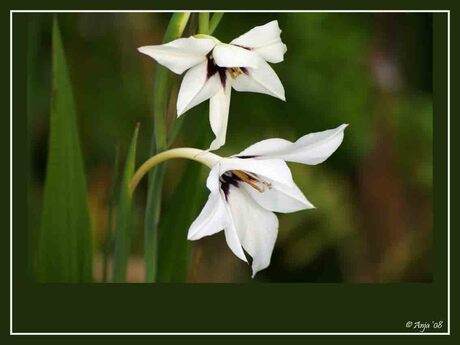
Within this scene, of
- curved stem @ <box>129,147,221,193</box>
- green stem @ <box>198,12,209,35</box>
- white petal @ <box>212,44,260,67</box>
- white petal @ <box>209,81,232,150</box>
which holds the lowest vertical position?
curved stem @ <box>129,147,221,193</box>

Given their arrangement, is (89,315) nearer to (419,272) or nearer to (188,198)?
(188,198)

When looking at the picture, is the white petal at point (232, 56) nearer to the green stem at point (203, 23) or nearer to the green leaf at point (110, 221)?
the green stem at point (203, 23)

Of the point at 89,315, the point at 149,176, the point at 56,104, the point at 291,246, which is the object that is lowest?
the point at 89,315

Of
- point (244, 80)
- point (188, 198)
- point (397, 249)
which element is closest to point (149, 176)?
point (188, 198)

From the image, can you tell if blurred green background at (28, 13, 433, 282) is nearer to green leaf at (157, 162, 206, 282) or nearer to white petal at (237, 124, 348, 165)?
green leaf at (157, 162, 206, 282)

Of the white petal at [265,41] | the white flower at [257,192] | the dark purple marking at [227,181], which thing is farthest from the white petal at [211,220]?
the white petal at [265,41]

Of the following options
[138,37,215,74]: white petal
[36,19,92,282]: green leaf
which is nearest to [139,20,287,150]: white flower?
[138,37,215,74]: white petal
